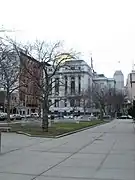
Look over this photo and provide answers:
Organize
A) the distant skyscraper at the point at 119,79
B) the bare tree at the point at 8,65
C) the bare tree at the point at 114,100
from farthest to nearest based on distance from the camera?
the distant skyscraper at the point at 119,79, the bare tree at the point at 114,100, the bare tree at the point at 8,65

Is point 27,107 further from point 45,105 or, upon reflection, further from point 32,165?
point 32,165

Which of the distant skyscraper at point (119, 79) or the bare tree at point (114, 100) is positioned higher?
the distant skyscraper at point (119, 79)

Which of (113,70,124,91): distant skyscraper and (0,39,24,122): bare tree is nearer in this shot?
(0,39,24,122): bare tree

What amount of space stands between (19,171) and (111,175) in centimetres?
268

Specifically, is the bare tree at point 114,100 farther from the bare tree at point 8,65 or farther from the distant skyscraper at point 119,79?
the distant skyscraper at point 119,79

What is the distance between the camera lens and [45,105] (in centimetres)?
3328

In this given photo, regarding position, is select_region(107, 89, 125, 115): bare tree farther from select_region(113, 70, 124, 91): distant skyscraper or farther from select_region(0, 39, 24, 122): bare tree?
select_region(113, 70, 124, 91): distant skyscraper

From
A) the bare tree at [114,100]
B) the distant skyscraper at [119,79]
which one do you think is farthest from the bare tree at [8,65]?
the distant skyscraper at [119,79]

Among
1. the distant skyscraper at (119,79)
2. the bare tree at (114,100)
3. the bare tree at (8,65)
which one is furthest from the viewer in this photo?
the distant skyscraper at (119,79)

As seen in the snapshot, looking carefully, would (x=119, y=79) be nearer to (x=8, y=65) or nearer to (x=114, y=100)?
(x=114, y=100)

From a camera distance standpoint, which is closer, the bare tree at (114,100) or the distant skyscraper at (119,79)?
the bare tree at (114,100)

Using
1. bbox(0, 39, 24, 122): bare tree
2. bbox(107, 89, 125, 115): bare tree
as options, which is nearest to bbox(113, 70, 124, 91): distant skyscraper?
bbox(107, 89, 125, 115): bare tree

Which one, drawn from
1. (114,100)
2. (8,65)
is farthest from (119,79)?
(8,65)

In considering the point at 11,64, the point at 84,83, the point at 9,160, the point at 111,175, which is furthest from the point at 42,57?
the point at 84,83
